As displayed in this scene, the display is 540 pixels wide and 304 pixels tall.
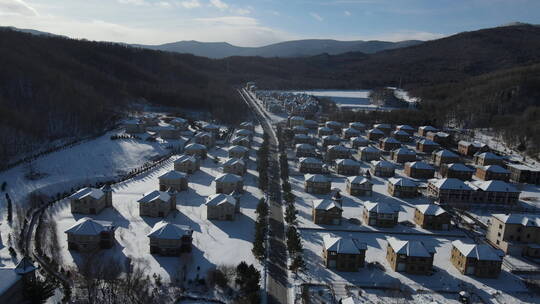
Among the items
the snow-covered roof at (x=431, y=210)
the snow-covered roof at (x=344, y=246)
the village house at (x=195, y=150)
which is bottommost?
the snow-covered roof at (x=344, y=246)

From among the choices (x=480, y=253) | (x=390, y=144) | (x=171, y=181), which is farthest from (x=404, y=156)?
(x=171, y=181)

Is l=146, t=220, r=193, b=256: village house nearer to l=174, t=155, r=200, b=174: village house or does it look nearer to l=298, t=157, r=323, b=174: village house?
l=174, t=155, r=200, b=174: village house

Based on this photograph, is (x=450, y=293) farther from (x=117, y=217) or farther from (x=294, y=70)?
(x=294, y=70)

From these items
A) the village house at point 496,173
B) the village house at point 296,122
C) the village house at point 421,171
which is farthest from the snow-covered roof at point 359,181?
the village house at point 296,122

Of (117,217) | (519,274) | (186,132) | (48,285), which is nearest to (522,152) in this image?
(519,274)

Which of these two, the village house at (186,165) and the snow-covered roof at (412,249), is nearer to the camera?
the snow-covered roof at (412,249)

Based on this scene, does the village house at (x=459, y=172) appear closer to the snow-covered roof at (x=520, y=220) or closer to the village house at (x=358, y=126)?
the snow-covered roof at (x=520, y=220)
